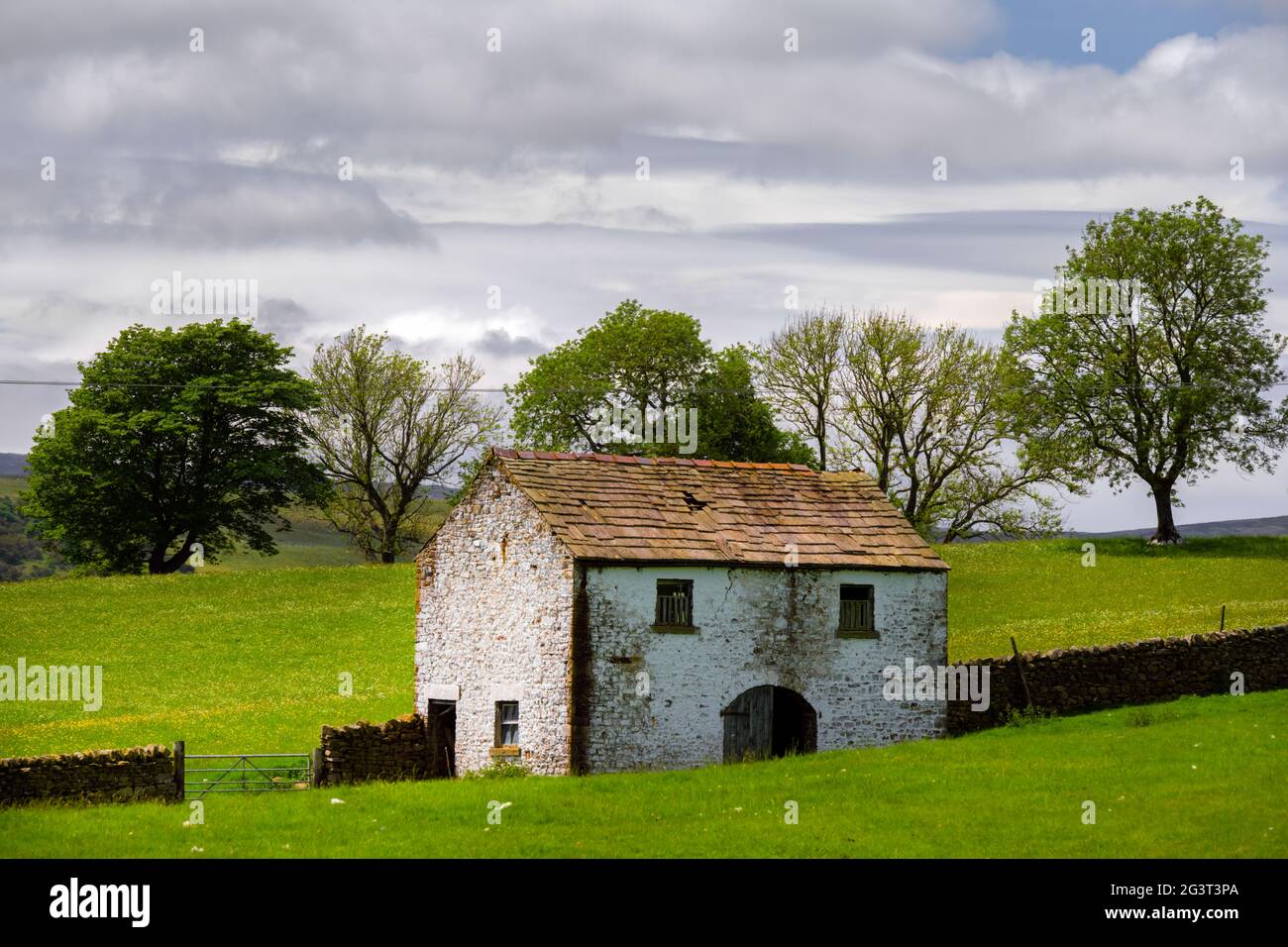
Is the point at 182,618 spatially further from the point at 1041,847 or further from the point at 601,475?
the point at 1041,847

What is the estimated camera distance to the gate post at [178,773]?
25222 mm

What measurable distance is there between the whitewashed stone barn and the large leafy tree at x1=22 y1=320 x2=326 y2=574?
38957mm

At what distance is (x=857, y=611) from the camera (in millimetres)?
30781

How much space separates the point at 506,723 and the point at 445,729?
8.13 feet

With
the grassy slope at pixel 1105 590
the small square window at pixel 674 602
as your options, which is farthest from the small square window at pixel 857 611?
the grassy slope at pixel 1105 590

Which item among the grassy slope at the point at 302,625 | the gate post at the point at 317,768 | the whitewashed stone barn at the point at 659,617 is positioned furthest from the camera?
the grassy slope at the point at 302,625

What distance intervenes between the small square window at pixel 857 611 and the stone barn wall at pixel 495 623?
21.2ft

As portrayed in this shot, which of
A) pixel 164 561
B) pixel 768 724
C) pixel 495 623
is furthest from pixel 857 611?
pixel 164 561

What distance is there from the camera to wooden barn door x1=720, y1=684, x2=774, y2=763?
2884 cm

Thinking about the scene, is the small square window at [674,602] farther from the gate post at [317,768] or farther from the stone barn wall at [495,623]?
the gate post at [317,768]

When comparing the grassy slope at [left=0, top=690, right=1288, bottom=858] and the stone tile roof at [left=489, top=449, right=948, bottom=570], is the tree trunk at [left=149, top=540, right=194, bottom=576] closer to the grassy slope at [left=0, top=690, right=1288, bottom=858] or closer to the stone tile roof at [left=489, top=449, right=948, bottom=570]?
the stone tile roof at [left=489, top=449, right=948, bottom=570]

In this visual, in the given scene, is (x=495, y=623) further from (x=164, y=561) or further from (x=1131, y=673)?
(x=164, y=561)
